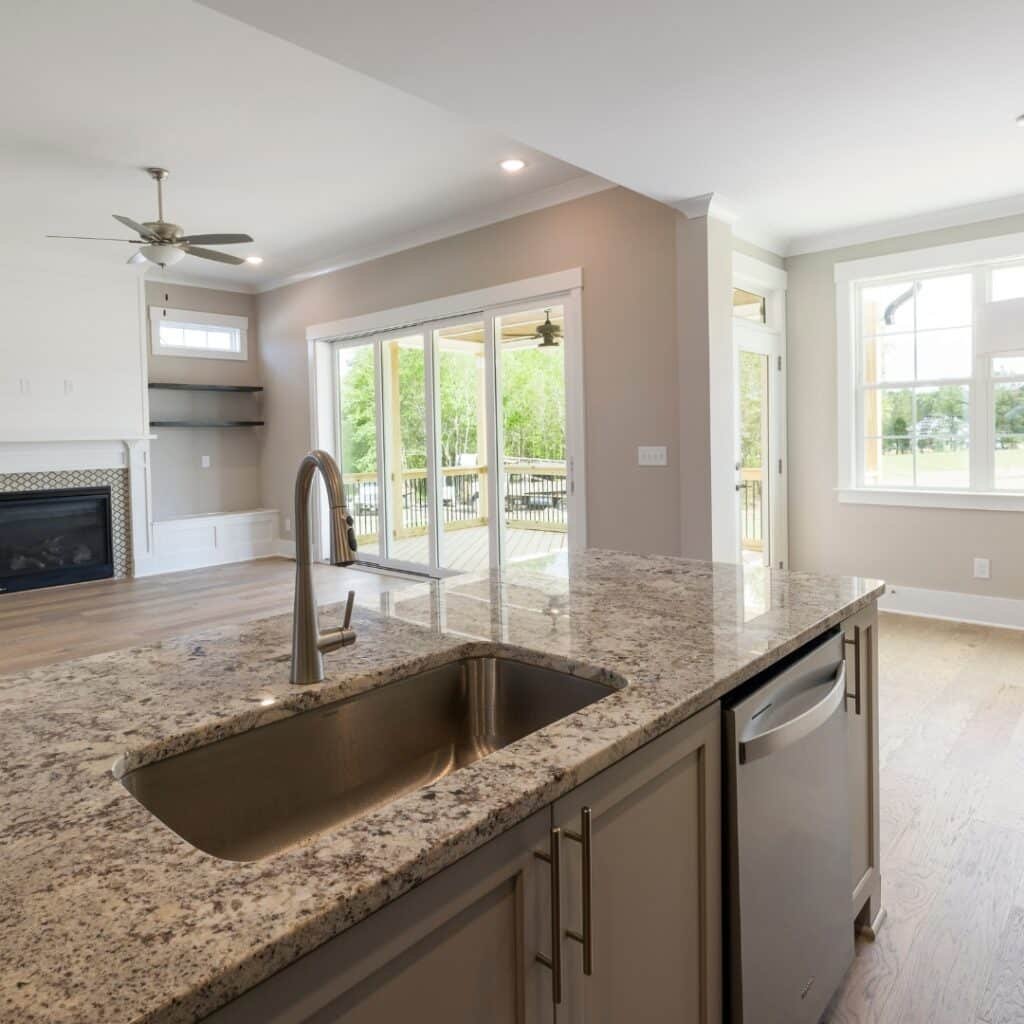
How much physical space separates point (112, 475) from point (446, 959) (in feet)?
23.3

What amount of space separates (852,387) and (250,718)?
5371 mm

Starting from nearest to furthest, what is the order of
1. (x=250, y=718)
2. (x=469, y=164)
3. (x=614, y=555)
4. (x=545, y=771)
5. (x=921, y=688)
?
(x=545, y=771) < (x=250, y=718) < (x=614, y=555) < (x=921, y=688) < (x=469, y=164)

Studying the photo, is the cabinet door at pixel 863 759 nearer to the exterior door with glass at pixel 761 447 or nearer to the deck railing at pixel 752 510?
the exterior door with glass at pixel 761 447

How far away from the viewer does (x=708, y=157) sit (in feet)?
12.5

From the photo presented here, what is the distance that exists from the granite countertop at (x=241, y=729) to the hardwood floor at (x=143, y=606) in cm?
305

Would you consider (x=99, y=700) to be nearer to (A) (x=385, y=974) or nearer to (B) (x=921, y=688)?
(A) (x=385, y=974)

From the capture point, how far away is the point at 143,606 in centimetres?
574

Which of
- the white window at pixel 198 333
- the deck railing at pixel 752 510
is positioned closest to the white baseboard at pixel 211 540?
the white window at pixel 198 333

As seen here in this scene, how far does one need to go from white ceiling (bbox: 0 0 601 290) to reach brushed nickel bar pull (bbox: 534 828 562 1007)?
10.9ft

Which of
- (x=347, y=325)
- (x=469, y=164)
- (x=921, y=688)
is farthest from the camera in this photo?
(x=347, y=325)

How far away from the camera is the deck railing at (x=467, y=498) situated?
18.0 feet

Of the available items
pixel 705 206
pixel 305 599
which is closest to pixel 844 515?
pixel 705 206

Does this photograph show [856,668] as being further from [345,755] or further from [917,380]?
[917,380]

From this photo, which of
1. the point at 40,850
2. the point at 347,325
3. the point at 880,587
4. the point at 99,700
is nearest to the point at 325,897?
the point at 40,850
